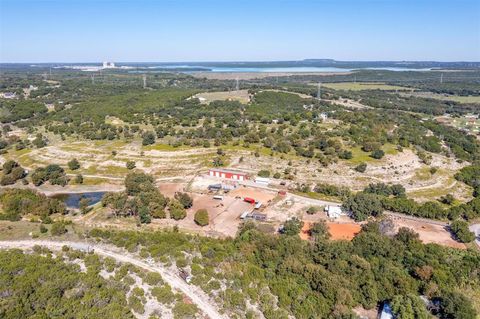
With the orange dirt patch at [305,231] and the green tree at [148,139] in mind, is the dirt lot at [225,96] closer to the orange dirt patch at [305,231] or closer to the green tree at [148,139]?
the green tree at [148,139]

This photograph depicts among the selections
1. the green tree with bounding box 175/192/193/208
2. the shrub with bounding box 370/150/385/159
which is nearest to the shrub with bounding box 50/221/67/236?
the green tree with bounding box 175/192/193/208

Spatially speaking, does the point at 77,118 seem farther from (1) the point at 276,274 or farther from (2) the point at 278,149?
(1) the point at 276,274

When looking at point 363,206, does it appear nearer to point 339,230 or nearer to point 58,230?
point 339,230

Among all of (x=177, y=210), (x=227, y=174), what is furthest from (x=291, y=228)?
(x=227, y=174)

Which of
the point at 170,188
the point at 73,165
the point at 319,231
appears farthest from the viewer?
the point at 73,165

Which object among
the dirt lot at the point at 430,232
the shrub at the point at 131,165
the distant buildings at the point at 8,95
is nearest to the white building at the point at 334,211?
the dirt lot at the point at 430,232

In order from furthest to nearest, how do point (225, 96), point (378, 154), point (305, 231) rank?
point (225, 96)
point (378, 154)
point (305, 231)

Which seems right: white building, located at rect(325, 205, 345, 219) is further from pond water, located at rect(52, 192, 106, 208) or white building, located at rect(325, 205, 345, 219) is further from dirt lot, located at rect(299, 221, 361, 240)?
pond water, located at rect(52, 192, 106, 208)
